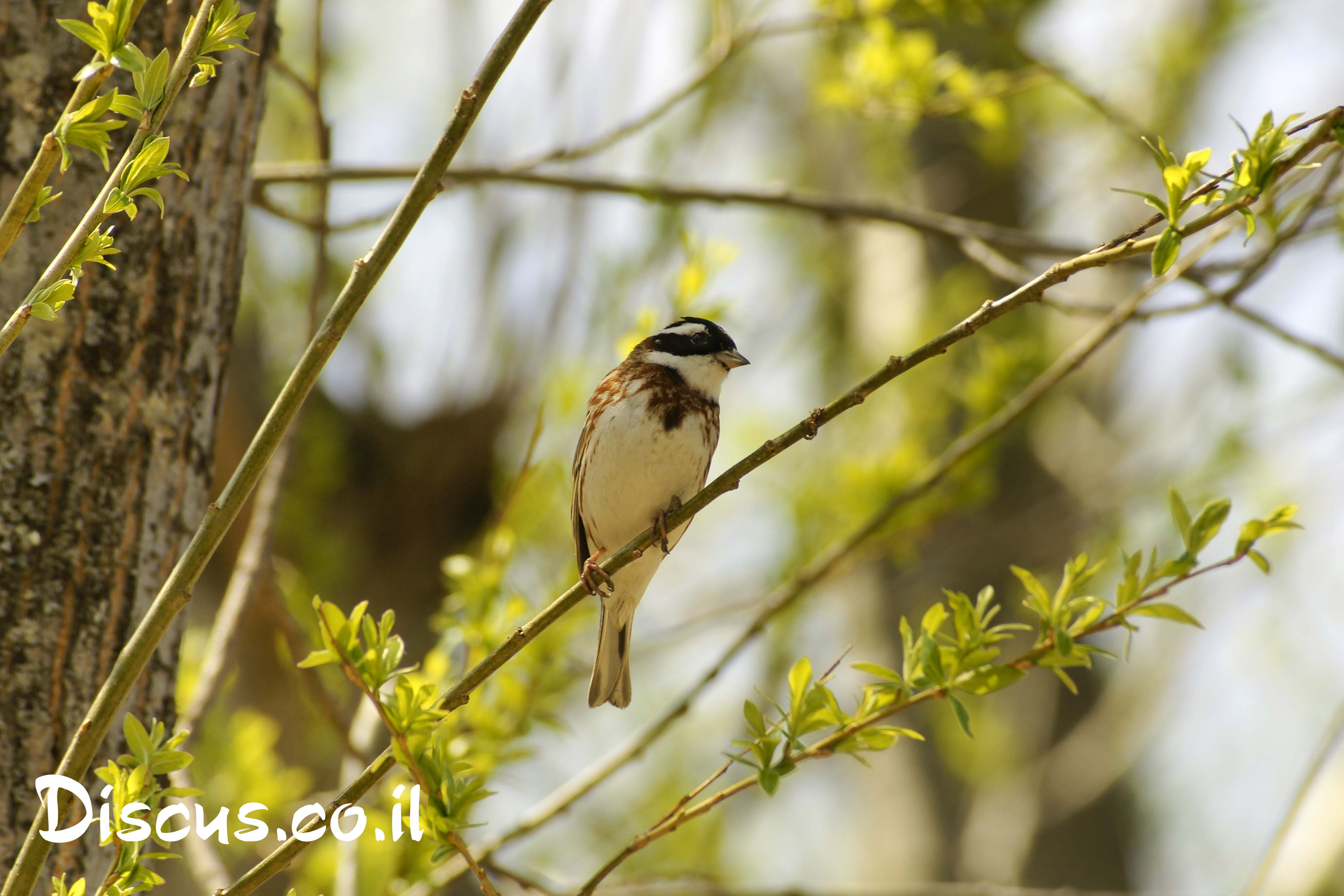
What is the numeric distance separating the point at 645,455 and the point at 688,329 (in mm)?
517

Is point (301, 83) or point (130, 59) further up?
point (301, 83)

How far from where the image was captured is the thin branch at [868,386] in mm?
1465

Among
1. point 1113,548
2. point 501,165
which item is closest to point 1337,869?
point 1113,548

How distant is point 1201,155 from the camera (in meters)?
1.60

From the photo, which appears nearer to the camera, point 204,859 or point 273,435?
point 273,435

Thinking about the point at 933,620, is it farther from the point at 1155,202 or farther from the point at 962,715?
the point at 1155,202

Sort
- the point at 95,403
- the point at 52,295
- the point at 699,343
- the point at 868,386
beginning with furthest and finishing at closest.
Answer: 1. the point at 699,343
2. the point at 95,403
3. the point at 868,386
4. the point at 52,295

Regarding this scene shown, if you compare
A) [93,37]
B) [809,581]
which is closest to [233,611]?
[809,581]

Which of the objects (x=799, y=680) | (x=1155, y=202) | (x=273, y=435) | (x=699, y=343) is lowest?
(x=799, y=680)

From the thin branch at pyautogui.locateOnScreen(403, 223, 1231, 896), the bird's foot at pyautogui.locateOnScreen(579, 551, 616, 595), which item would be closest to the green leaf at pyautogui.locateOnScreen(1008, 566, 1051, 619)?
the bird's foot at pyautogui.locateOnScreen(579, 551, 616, 595)

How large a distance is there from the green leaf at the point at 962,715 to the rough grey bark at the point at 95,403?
1435mm

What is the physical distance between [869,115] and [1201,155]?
7.54ft

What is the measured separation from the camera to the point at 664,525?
2.21 m

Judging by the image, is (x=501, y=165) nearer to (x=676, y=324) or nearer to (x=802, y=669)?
(x=676, y=324)
